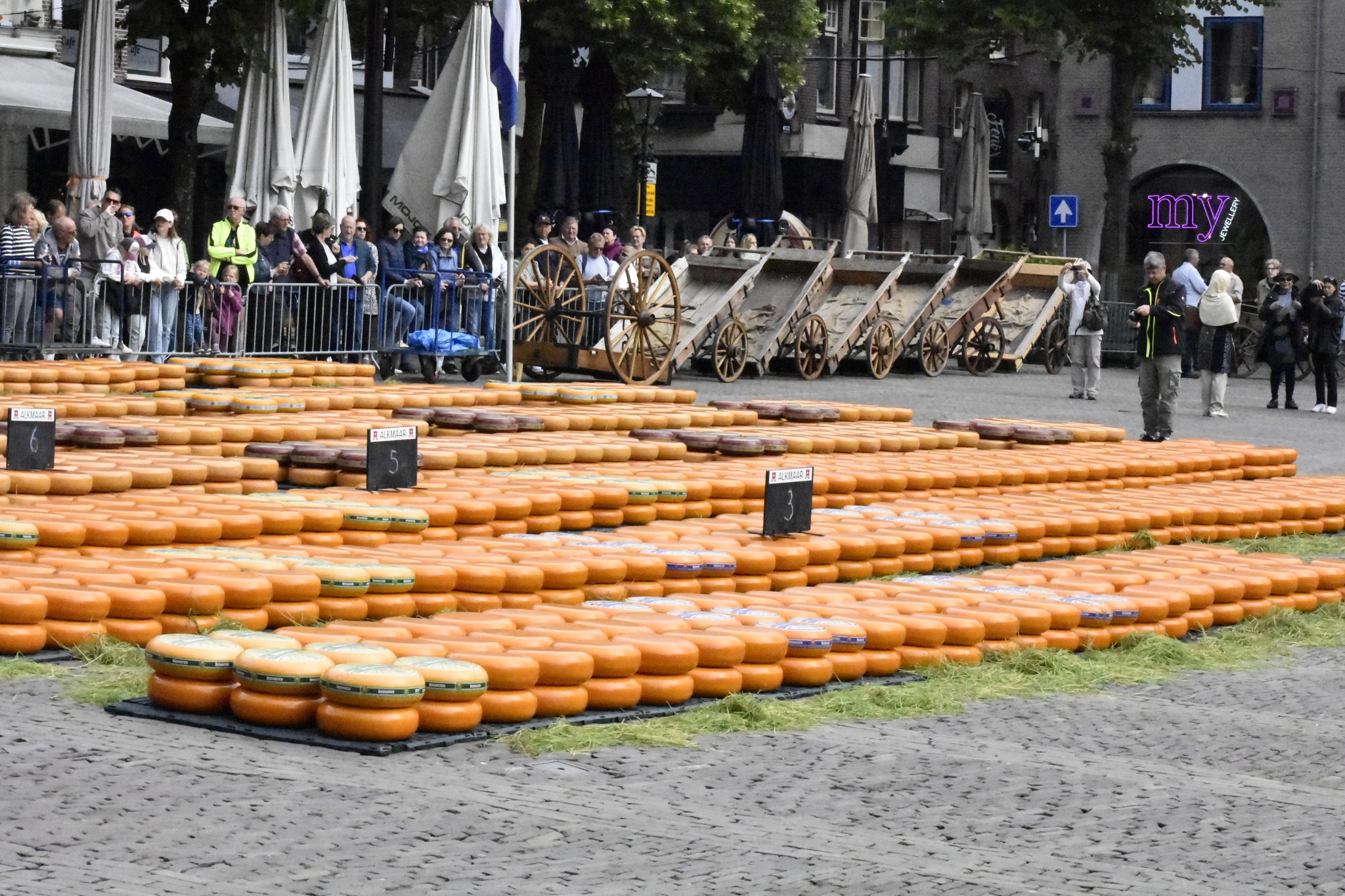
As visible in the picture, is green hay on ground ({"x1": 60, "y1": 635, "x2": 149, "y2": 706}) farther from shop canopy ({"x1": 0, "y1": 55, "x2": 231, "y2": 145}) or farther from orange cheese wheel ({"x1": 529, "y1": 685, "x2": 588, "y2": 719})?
shop canopy ({"x1": 0, "y1": 55, "x2": 231, "y2": 145})

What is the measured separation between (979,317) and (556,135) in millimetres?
6425

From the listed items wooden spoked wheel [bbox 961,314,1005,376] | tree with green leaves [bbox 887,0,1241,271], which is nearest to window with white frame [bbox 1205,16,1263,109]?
tree with green leaves [bbox 887,0,1241,271]

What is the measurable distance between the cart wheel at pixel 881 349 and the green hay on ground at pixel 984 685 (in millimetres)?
16405

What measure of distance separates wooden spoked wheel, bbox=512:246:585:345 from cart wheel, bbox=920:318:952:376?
7.42 meters

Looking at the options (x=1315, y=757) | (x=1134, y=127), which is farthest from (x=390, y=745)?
(x=1134, y=127)

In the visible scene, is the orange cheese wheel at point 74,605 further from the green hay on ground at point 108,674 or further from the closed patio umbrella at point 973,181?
the closed patio umbrella at point 973,181

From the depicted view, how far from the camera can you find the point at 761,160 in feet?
105

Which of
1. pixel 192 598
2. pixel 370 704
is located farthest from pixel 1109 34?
pixel 370 704

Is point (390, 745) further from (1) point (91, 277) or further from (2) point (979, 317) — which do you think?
(2) point (979, 317)

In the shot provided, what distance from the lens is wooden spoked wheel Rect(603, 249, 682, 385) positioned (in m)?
22.4

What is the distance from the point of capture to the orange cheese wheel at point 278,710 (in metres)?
6.87

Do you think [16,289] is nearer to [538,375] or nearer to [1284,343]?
[538,375]

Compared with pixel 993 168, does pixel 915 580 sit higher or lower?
lower

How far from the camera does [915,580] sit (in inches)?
400
